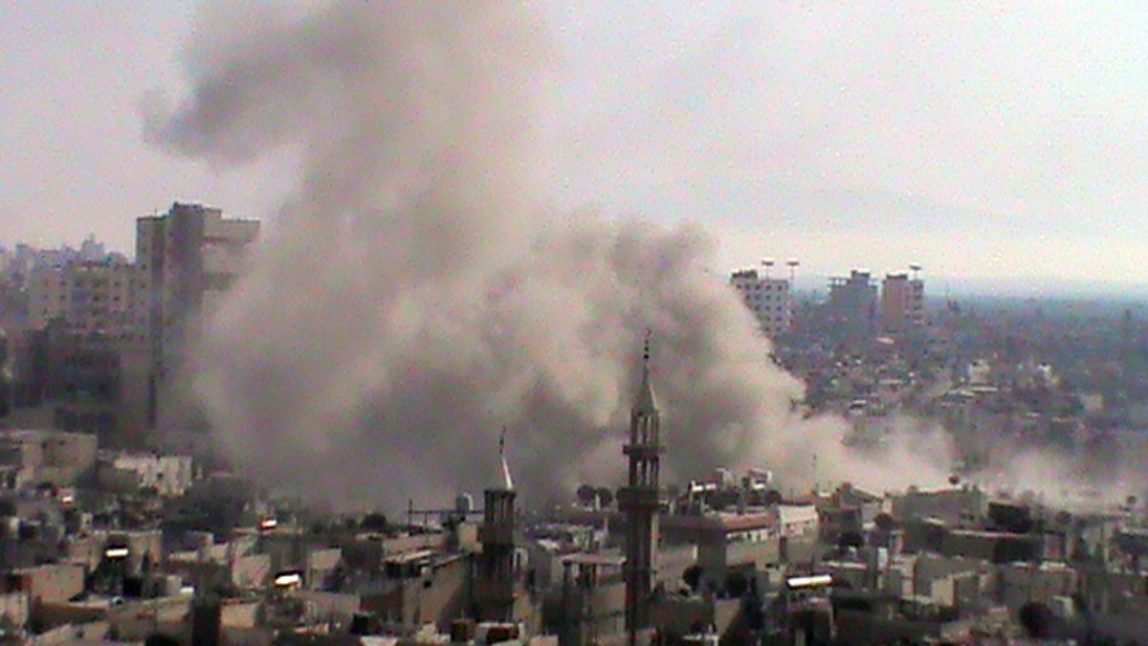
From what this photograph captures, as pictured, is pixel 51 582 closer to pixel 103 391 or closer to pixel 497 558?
pixel 497 558

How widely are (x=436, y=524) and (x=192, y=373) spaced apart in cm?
955

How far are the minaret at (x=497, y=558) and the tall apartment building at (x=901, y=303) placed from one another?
3675 cm

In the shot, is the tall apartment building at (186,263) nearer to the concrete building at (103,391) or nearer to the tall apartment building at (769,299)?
the concrete building at (103,391)

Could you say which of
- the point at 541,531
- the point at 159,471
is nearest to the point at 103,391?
the point at 159,471

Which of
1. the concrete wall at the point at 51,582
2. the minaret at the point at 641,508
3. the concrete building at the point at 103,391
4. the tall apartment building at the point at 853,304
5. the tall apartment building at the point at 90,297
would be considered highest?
the tall apartment building at the point at 853,304

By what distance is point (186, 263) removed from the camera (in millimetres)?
27609

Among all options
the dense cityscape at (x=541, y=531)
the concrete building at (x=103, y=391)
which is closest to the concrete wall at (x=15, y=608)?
the dense cityscape at (x=541, y=531)

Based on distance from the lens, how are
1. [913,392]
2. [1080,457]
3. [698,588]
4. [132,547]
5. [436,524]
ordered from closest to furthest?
1. [698,588]
2. [132,547]
3. [436,524]
4. [1080,457]
5. [913,392]

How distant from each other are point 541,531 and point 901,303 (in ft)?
112

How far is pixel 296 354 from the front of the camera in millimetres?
22766

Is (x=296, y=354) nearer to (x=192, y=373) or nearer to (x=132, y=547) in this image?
(x=192, y=373)

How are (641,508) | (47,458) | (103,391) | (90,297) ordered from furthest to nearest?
(90,297), (103,391), (47,458), (641,508)

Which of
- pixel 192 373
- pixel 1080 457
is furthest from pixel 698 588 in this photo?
pixel 192 373

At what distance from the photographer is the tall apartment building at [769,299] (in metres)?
41.5
